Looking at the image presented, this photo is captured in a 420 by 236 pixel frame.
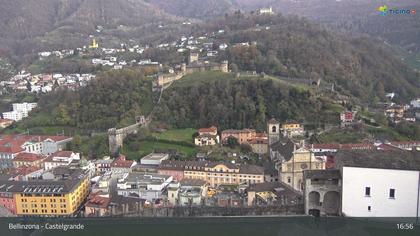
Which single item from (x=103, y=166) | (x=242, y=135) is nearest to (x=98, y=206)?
(x=103, y=166)

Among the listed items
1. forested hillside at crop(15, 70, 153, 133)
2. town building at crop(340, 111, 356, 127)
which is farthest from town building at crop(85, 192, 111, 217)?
town building at crop(340, 111, 356, 127)

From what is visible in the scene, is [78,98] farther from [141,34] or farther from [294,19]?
[141,34]

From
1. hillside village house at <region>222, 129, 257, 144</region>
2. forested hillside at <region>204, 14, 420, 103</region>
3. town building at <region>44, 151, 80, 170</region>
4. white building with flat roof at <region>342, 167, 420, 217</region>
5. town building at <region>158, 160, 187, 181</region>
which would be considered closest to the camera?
white building with flat roof at <region>342, 167, 420, 217</region>

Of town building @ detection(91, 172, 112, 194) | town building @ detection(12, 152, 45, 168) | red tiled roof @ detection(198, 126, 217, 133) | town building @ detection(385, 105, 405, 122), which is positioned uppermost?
red tiled roof @ detection(198, 126, 217, 133)

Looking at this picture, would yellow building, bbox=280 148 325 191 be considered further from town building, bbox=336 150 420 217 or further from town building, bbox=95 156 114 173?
town building, bbox=95 156 114 173

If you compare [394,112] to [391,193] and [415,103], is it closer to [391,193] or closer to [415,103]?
[415,103]

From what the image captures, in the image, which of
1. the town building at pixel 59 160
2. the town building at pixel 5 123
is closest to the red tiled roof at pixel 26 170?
the town building at pixel 59 160
